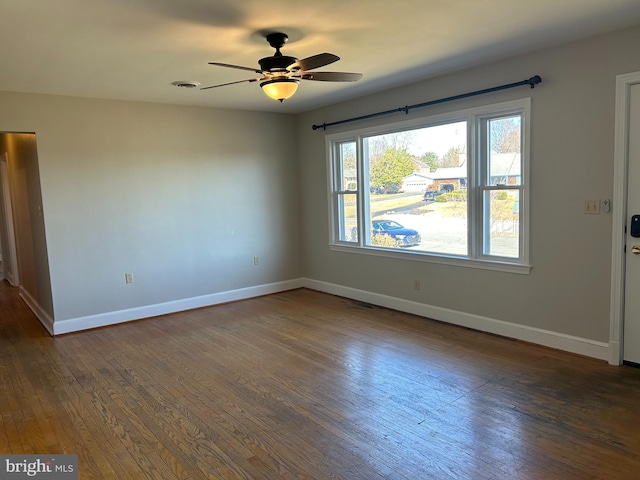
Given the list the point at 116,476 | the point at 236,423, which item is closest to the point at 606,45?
the point at 236,423

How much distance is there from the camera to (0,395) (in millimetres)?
3275

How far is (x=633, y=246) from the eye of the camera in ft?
10.8

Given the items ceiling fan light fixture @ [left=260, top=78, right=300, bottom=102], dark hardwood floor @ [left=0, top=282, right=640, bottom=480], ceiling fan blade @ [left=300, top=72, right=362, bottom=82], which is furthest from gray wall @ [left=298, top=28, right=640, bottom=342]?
ceiling fan light fixture @ [left=260, top=78, right=300, bottom=102]

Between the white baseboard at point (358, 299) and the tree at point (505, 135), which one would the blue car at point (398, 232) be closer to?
the white baseboard at point (358, 299)

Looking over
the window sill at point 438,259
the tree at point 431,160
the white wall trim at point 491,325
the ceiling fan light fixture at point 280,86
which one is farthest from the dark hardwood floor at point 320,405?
the ceiling fan light fixture at point 280,86

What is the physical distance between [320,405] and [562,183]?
261cm

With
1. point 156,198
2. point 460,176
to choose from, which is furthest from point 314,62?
point 156,198

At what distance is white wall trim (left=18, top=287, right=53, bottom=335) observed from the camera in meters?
4.87

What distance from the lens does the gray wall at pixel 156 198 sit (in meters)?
4.70

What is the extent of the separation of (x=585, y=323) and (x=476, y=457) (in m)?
1.89

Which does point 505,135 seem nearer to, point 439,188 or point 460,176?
point 460,176

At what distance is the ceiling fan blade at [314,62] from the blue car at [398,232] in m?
2.66

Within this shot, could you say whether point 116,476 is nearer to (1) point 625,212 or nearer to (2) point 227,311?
(2) point 227,311

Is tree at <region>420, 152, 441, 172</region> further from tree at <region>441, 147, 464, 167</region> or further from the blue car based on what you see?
the blue car
